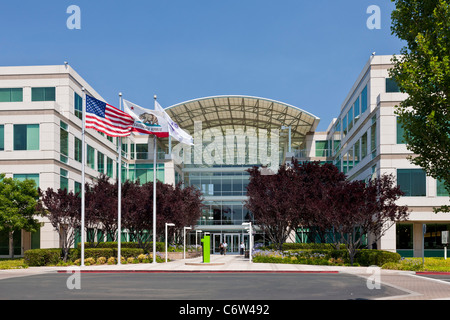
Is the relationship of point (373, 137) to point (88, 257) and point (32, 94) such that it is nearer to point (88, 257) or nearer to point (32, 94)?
point (88, 257)

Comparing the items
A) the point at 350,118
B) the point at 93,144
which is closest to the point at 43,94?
the point at 93,144

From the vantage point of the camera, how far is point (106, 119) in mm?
31594

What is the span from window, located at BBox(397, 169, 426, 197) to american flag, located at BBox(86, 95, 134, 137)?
20292mm

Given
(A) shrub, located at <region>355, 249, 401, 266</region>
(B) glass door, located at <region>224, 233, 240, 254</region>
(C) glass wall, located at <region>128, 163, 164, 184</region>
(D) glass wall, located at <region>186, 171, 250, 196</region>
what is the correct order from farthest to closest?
(D) glass wall, located at <region>186, 171, 250, 196</region>
(B) glass door, located at <region>224, 233, 240, 254</region>
(C) glass wall, located at <region>128, 163, 164, 184</region>
(A) shrub, located at <region>355, 249, 401, 266</region>

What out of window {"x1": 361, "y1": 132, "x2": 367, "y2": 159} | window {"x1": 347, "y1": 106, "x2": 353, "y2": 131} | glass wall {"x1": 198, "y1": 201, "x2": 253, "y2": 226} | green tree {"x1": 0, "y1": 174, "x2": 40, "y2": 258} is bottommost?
glass wall {"x1": 198, "y1": 201, "x2": 253, "y2": 226}

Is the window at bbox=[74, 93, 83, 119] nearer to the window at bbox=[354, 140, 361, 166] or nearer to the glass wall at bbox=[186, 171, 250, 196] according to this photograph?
the glass wall at bbox=[186, 171, 250, 196]

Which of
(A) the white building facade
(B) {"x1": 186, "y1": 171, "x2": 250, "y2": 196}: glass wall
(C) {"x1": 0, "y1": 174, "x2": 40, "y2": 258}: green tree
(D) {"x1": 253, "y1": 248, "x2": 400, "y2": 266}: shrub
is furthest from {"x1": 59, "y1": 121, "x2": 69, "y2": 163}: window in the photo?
(B) {"x1": 186, "y1": 171, "x2": 250, "y2": 196}: glass wall

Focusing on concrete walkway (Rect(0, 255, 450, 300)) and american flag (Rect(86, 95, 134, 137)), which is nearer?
concrete walkway (Rect(0, 255, 450, 300))

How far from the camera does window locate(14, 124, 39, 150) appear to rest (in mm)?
42938

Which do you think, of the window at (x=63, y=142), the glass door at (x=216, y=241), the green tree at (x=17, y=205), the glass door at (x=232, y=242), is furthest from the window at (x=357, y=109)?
the green tree at (x=17, y=205)

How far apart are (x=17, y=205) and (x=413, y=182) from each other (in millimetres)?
27635

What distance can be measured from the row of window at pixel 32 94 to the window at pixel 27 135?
364 cm

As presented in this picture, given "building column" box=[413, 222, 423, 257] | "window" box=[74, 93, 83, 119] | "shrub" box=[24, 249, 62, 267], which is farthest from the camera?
"window" box=[74, 93, 83, 119]
